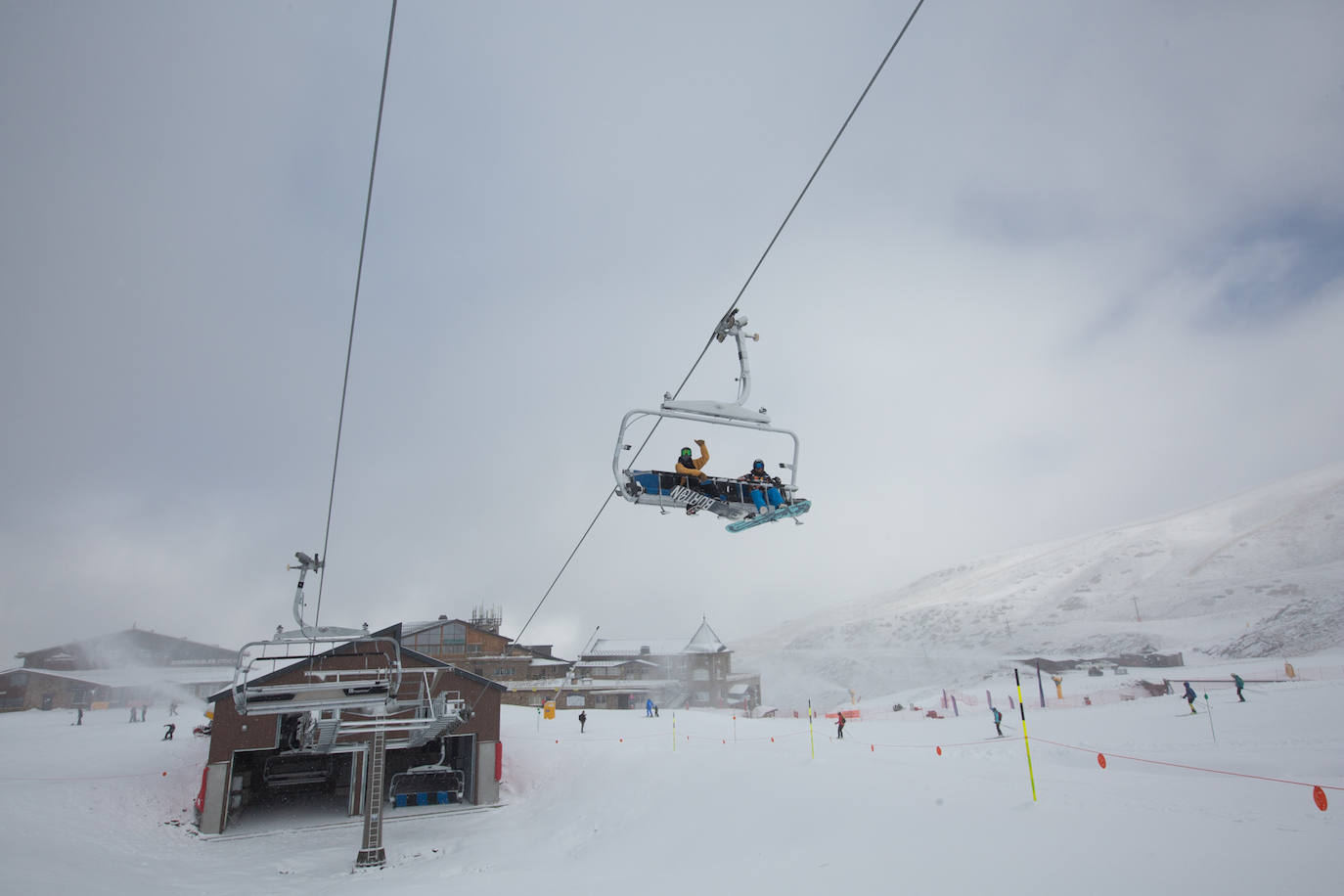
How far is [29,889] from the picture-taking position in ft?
46.1

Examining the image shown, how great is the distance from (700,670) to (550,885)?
2584 inches

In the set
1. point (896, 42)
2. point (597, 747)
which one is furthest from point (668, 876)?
point (597, 747)

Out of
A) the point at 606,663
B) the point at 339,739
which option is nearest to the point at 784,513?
the point at 339,739

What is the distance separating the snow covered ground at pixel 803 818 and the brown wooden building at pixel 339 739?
5.77 ft

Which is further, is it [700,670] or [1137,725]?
[700,670]

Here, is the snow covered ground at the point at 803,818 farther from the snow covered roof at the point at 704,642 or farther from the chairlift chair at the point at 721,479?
the snow covered roof at the point at 704,642

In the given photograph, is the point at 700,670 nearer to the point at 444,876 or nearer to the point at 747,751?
the point at 747,751

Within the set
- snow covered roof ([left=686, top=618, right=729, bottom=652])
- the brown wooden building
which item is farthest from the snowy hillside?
the brown wooden building

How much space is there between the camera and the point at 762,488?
11734 millimetres

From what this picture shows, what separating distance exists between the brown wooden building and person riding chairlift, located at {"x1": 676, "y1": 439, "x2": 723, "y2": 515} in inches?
496

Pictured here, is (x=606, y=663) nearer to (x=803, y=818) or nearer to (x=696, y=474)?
(x=803, y=818)

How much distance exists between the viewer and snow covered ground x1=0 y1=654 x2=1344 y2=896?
11.5 m

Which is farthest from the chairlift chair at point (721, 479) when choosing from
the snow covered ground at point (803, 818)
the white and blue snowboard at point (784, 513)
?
the snow covered ground at point (803, 818)

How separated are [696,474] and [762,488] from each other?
143 centimetres
